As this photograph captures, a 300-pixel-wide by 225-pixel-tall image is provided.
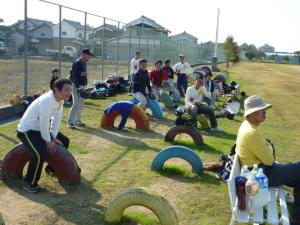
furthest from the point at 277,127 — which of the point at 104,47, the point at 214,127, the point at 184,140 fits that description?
the point at 104,47

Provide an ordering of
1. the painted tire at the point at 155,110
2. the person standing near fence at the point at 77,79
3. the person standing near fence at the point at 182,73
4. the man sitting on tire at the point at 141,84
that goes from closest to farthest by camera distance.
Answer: the person standing near fence at the point at 77,79, the man sitting on tire at the point at 141,84, the painted tire at the point at 155,110, the person standing near fence at the point at 182,73

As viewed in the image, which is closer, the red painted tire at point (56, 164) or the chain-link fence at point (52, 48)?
the red painted tire at point (56, 164)

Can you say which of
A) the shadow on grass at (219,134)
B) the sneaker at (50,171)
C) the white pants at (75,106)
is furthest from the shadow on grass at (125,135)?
the sneaker at (50,171)

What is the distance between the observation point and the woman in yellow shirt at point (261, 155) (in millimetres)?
5434

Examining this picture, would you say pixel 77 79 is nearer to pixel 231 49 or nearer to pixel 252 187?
pixel 252 187

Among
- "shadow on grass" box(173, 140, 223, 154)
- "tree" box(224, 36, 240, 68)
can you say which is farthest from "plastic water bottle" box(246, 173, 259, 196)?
"tree" box(224, 36, 240, 68)

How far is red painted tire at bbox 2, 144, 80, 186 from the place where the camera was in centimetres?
664

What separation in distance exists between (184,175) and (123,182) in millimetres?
1165

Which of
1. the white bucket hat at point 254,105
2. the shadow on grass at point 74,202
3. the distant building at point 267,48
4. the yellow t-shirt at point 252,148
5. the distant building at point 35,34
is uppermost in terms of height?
the distant building at point 267,48

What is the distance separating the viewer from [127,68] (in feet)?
87.2

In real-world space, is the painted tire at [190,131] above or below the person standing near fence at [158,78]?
below

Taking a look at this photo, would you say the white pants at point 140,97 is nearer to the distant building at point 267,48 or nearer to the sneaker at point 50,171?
the sneaker at point 50,171

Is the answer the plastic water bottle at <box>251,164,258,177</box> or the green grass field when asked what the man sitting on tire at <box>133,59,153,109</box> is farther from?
the plastic water bottle at <box>251,164,258,177</box>

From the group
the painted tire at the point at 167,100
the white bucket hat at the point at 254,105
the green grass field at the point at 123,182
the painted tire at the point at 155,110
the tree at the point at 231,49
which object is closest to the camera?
the white bucket hat at the point at 254,105
